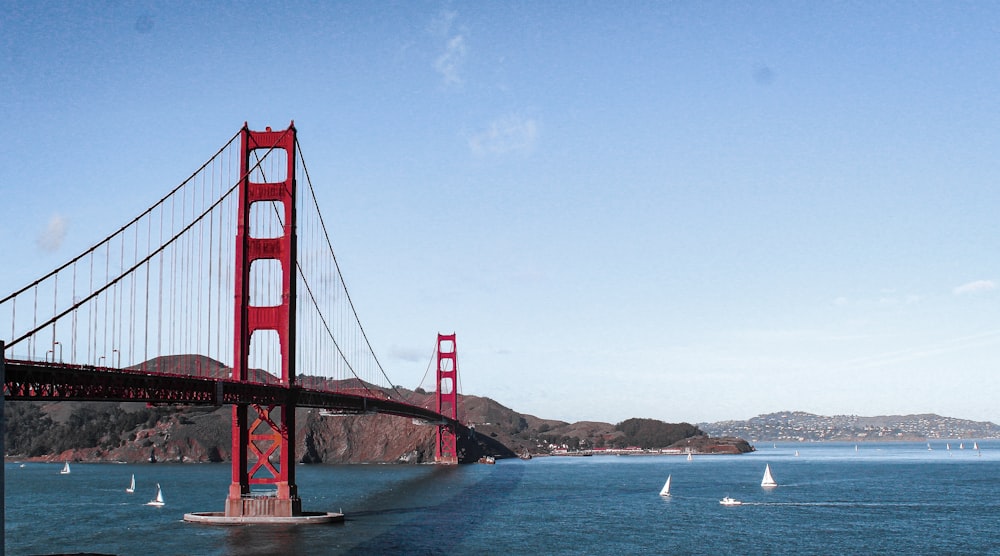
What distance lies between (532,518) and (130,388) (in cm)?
3545

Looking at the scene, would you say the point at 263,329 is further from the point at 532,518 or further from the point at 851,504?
the point at 851,504

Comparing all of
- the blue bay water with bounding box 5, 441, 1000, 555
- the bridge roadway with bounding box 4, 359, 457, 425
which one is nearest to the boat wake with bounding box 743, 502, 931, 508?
the blue bay water with bounding box 5, 441, 1000, 555

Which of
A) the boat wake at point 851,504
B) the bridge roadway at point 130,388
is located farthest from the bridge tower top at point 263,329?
the boat wake at point 851,504

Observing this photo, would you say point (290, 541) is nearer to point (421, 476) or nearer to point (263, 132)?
point (263, 132)

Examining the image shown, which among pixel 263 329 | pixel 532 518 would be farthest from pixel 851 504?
pixel 263 329

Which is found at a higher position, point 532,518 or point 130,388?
point 130,388

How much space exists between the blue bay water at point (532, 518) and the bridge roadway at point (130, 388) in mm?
7680

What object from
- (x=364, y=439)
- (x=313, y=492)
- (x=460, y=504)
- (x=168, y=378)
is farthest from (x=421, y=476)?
(x=168, y=378)

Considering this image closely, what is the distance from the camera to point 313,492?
3725 inches

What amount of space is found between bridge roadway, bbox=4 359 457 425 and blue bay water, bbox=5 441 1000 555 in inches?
302

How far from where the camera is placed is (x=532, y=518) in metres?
69.1

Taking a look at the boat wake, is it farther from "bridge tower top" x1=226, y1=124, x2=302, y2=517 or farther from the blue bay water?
"bridge tower top" x1=226, y1=124, x2=302, y2=517

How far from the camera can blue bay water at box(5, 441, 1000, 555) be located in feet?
174

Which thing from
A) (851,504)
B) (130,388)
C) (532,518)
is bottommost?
(851,504)
